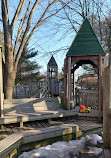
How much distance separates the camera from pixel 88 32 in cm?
570

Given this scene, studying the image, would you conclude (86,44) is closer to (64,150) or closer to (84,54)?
(84,54)

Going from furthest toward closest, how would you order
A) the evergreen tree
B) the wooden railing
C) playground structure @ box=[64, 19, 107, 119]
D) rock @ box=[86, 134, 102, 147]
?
1. the evergreen tree
2. the wooden railing
3. playground structure @ box=[64, 19, 107, 119]
4. rock @ box=[86, 134, 102, 147]

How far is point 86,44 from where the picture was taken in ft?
17.9

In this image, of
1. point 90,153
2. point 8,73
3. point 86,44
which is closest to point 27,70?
point 8,73

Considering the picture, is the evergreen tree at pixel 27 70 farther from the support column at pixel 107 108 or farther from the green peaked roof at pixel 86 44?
the support column at pixel 107 108

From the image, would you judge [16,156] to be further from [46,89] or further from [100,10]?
[100,10]

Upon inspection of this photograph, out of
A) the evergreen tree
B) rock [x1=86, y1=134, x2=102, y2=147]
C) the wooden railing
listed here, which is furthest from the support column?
the evergreen tree

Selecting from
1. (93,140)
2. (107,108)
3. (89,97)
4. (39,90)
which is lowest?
(93,140)

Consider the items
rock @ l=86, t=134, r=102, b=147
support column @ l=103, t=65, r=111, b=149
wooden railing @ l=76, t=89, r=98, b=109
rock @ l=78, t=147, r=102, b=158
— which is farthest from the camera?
wooden railing @ l=76, t=89, r=98, b=109

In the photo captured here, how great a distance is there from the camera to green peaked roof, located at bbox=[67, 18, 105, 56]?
17.2ft

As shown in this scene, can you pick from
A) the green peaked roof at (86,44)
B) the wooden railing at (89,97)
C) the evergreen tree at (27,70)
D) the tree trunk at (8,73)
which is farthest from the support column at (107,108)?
the evergreen tree at (27,70)

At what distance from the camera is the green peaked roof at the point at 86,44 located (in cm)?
523

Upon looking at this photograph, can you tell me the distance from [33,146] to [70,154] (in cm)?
117

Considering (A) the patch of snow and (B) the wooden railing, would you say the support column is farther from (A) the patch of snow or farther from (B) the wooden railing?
(B) the wooden railing
